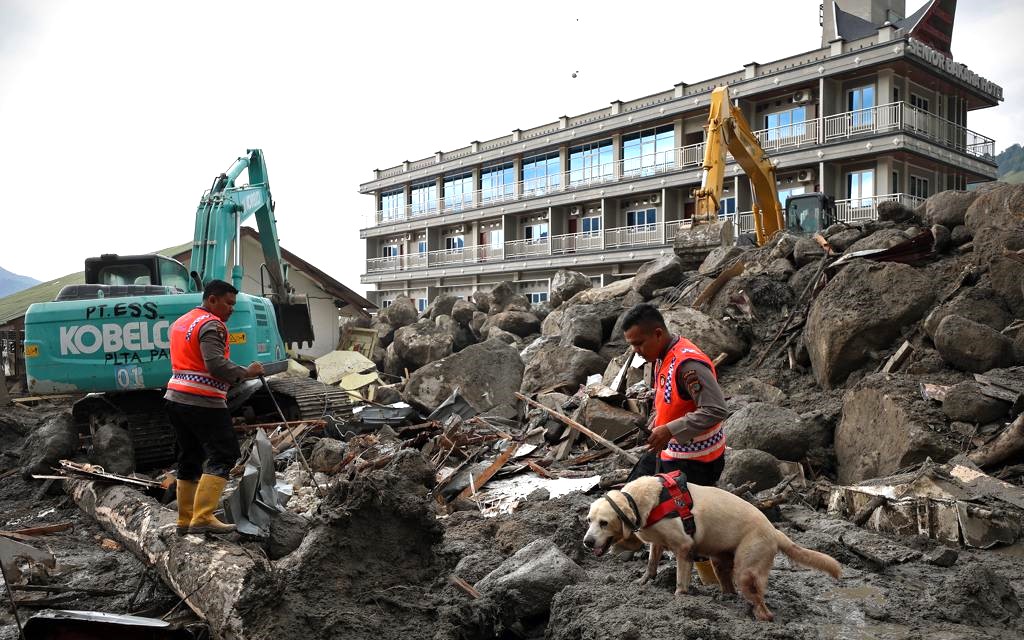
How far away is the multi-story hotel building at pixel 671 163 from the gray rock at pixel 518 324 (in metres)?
13.4

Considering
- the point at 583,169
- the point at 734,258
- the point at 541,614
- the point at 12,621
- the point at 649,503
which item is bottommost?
the point at 12,621

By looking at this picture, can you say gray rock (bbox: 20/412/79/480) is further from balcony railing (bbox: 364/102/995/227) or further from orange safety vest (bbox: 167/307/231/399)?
balcony railing (bbox: 364/102/995/227)

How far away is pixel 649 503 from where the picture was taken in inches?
135

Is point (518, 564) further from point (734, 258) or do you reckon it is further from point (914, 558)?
point (734, 258)

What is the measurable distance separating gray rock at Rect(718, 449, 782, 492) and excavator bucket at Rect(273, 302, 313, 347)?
30.8ft

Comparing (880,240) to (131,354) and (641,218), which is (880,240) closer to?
(131,354)

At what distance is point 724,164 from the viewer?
16203 millimetres

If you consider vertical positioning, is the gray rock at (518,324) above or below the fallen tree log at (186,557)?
above

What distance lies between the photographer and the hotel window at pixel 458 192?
42.0 m

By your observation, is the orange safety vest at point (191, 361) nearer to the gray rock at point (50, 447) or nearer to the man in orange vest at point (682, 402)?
the man in orange vest at point (682, 402)

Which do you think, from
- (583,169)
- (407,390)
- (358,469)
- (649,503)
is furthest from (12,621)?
(583,169)

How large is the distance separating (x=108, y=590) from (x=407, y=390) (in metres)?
7.34

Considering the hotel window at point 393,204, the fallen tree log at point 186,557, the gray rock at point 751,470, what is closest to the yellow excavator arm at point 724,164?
the gray rock at point 751,470

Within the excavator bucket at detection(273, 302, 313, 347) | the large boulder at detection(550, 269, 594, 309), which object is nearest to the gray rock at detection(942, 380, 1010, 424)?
the excavator bucket at detection(273, 302, 313, 347)
